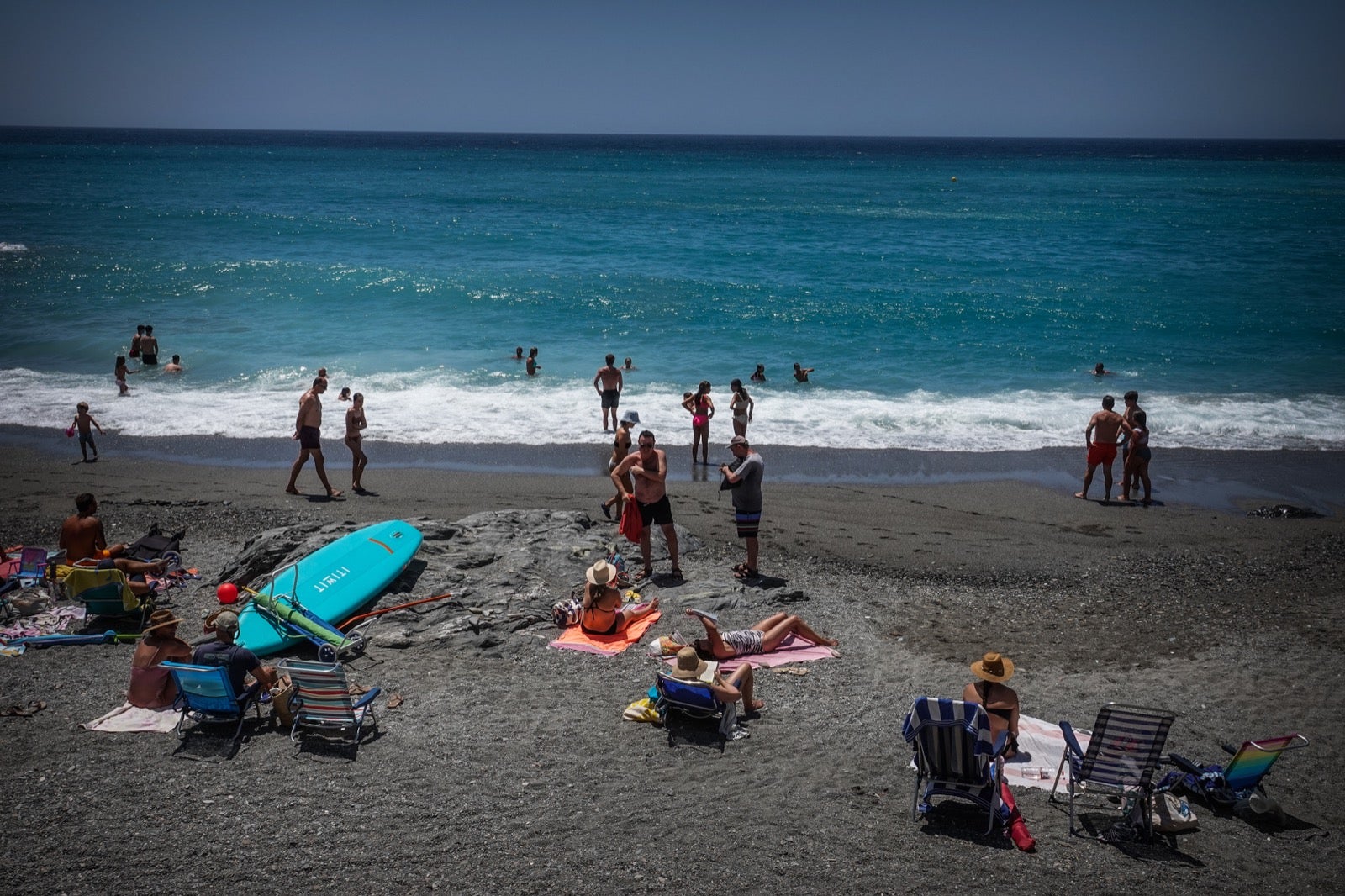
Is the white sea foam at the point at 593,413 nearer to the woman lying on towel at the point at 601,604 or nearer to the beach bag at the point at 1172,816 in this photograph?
the woman lying on towel at the point at 601,604

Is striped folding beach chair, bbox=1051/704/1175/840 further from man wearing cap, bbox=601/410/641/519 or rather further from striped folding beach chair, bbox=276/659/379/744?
man wearing cap, bbox=601/410/641/519

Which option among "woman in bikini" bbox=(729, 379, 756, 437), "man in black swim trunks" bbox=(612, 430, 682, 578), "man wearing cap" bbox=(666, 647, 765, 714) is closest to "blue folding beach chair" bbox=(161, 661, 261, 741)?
"man wearing cap" bbox=(666, 647, 765, 714)

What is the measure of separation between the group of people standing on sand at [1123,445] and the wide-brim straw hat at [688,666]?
9.60 m

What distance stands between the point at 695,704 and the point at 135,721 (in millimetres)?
4283

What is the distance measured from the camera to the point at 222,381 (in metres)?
21.5

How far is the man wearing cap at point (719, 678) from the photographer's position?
7.10m

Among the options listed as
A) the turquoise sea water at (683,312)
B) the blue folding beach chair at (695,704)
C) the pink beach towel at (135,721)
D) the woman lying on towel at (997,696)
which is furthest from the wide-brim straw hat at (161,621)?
the turquoise sea water at (683,312)

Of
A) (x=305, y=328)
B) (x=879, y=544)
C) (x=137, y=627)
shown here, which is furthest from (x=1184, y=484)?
(x=305, y=328)

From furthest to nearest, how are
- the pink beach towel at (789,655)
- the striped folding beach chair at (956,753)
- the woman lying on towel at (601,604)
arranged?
the woman lying on towel at (601,604)
the pink beach towel at (789,655)
the striped folding beach chair at (956,753)

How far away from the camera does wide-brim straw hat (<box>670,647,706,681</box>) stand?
7.21 metres

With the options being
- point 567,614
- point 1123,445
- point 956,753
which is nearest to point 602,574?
point 567,614

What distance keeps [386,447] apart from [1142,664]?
42.0ft

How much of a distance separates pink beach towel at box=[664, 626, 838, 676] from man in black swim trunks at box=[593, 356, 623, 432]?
9.27 m

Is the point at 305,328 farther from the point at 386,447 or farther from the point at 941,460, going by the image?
the point at 941,460
